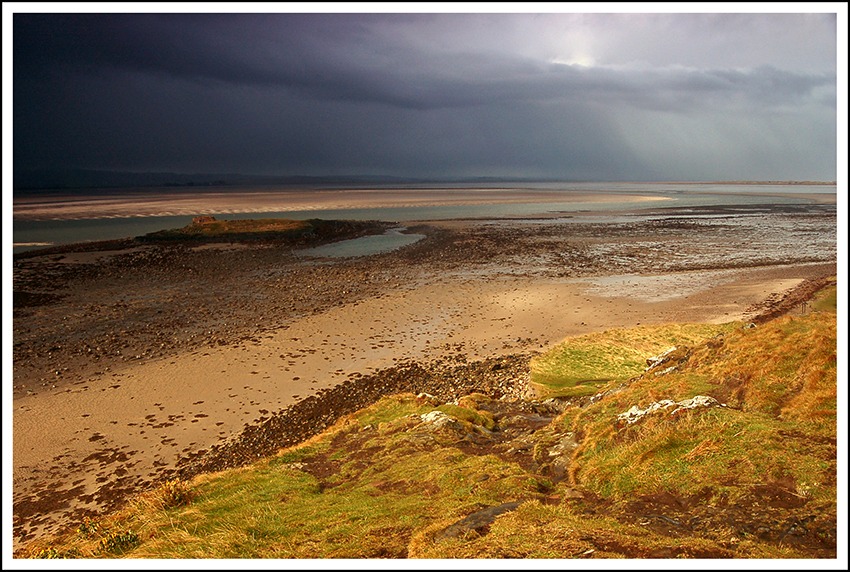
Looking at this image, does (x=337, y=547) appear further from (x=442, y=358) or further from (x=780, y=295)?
(x=780, y=295)

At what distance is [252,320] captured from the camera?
98.1ft

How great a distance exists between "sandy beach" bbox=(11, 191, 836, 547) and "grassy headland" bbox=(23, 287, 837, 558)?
24.2 feet

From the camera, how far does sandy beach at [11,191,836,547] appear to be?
16375 mm

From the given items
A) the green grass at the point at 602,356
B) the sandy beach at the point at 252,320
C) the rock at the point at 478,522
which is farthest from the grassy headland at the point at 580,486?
the sandy beach at the point at 252,320

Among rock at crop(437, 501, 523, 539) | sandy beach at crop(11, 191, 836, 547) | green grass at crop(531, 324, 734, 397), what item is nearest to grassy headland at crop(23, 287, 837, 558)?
rock at crop(437, 501, 523, 539)

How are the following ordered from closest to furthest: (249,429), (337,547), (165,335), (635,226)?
(337,547) → (249,429) → (165,335) → (635,226)

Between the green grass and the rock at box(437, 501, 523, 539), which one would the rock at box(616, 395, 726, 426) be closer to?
the rock at box(437, 501, 523, 539)

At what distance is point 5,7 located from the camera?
358 inches

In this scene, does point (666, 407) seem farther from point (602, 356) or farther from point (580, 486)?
point (602, 356)

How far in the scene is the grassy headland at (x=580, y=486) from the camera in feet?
19.8

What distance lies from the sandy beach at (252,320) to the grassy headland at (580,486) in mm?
7382

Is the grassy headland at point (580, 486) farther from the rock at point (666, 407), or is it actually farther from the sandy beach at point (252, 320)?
the sandy beach at point (252, 320)

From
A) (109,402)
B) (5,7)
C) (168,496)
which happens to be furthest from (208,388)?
(5,7)

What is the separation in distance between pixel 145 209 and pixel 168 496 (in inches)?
4814
